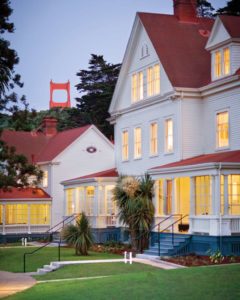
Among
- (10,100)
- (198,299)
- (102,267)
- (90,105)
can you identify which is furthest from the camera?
(90,105)

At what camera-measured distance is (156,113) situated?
3975cm

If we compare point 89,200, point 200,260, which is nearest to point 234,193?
point 200,260

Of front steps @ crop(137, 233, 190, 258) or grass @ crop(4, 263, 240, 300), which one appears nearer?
grass @ crop(4, 263, 240, 300)

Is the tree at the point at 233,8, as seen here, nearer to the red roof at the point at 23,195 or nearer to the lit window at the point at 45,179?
the lit window at the point at 45,179

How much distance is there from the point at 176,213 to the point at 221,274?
14309mm

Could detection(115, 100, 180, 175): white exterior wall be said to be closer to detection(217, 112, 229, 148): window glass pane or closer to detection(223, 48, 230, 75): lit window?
detection(217, 112, 229, 148): window glass pane

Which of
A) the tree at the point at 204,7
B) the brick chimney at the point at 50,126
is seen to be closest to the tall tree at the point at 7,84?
the brick chimney at the point at 50,126

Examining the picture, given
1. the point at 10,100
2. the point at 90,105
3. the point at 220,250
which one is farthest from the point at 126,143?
the point at 90,105

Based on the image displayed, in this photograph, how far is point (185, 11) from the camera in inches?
1678

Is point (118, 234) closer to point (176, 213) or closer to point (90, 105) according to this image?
point (176, 213)

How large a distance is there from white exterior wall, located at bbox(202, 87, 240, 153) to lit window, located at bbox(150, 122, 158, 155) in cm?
372

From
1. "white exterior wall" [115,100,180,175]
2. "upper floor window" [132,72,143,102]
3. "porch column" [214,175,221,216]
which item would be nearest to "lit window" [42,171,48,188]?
"white exterior wall" [115,100,180,175]

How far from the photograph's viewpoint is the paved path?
77.7 ft

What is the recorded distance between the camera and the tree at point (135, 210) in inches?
1406
